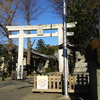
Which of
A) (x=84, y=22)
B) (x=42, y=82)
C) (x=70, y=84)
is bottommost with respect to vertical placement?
(x=70, y=84)

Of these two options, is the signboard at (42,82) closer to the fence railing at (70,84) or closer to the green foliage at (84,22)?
the fence railing at (70,84)

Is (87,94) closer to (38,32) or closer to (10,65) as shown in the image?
(38,32)

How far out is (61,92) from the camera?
9.16 m

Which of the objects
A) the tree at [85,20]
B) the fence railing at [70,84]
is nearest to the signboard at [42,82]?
the fence railing at [70,84]

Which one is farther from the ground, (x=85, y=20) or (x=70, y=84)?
(x=85, y=20)

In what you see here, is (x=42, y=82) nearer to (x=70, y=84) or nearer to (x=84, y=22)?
(x=70, y=84)

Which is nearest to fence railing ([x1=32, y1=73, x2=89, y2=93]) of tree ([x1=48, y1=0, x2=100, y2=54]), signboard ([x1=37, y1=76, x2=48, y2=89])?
signboard ([x1=37, y1=76, x2=48, y2=89])

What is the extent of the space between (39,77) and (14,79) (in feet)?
29.0

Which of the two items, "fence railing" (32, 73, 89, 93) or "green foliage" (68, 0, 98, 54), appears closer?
"fence railing" (32, 73, 89, 93)

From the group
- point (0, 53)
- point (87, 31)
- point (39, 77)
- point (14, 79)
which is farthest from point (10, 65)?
point (39, 77)

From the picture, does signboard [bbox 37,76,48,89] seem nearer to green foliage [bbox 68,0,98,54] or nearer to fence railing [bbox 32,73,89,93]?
fence railing [bbox 32,73,89,93]

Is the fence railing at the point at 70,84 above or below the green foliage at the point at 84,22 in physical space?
below

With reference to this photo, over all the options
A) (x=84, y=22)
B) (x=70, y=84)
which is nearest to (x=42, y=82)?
(x=70, y=84)

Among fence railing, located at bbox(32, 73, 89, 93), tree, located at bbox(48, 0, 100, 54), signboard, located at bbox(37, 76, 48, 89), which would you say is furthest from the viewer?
tree, located at bbox(48, 0, 100, 54)
